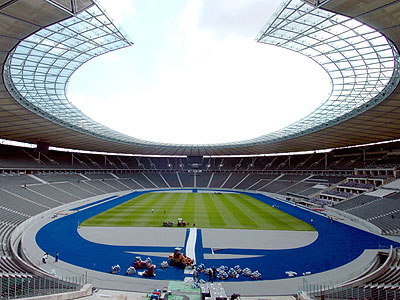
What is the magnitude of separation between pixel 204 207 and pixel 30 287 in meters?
29.9

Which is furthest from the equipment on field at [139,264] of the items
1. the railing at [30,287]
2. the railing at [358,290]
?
the railing at [358,290]

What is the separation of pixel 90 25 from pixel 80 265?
15791 millimetres

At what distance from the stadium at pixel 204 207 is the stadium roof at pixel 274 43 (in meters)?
0.10

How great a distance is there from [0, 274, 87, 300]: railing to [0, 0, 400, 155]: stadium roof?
11.8 m

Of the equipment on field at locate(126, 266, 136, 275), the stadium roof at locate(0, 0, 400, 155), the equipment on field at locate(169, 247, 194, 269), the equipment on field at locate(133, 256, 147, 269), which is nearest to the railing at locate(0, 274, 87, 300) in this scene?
the equipment on field at locate(126, 266, 136, 275)

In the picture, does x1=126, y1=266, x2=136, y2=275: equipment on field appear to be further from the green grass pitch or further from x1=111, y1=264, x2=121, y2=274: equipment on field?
the green grass pitch

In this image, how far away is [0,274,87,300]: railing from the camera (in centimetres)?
1025

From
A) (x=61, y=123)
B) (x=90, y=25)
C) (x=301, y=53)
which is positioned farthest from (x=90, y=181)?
(x=301, y=53)

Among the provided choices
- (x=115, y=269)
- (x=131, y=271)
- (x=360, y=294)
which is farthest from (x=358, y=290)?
(x=115, y=269)

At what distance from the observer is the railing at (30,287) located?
10250mm

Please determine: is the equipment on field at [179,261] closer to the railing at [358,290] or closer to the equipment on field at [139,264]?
the equipment on field at [139,264]

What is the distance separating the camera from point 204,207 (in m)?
39.9

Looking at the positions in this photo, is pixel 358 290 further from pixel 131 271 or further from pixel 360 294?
pixel 131 271

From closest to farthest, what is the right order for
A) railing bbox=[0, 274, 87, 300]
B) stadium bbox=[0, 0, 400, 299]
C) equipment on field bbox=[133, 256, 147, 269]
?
1. railing bbox=[0, 274, 87, 300]
2. stadium bbox=[0, 0, 400, 299]
3. equipment on field bbox=[133, 256, 147, 269]
